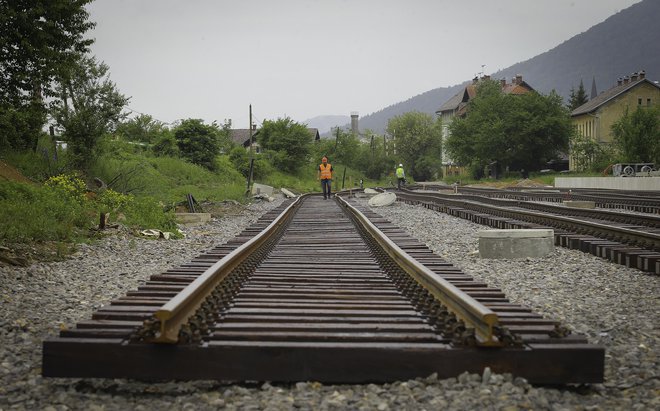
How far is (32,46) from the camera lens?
45.4ft

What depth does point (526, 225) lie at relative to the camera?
12320mm

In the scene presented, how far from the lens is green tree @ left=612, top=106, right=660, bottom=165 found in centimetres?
4525

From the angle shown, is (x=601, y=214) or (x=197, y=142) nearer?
(x=601, y=214)

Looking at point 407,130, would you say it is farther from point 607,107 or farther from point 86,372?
point 86,372

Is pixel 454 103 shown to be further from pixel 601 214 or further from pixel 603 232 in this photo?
pixel 603 232

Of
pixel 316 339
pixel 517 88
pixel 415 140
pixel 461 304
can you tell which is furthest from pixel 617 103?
pixel 316 339

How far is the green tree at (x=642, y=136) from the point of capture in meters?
45.2

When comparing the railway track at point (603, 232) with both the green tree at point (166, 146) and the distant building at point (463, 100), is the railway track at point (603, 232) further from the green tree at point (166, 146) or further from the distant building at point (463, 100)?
the distant building at point (463, 100)

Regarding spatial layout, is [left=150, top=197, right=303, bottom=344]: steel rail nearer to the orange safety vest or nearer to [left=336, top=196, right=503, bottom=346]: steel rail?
[left=336, top=196, right=503, bottom=346]: steel rail

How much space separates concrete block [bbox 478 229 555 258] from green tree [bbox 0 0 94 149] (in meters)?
9.95

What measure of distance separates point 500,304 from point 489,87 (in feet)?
290

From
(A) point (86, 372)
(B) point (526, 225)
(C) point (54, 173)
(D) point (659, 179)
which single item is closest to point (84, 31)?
(C) point (54, 173)

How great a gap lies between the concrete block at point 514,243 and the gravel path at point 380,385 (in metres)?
0.23

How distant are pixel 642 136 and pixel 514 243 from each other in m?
41.3
